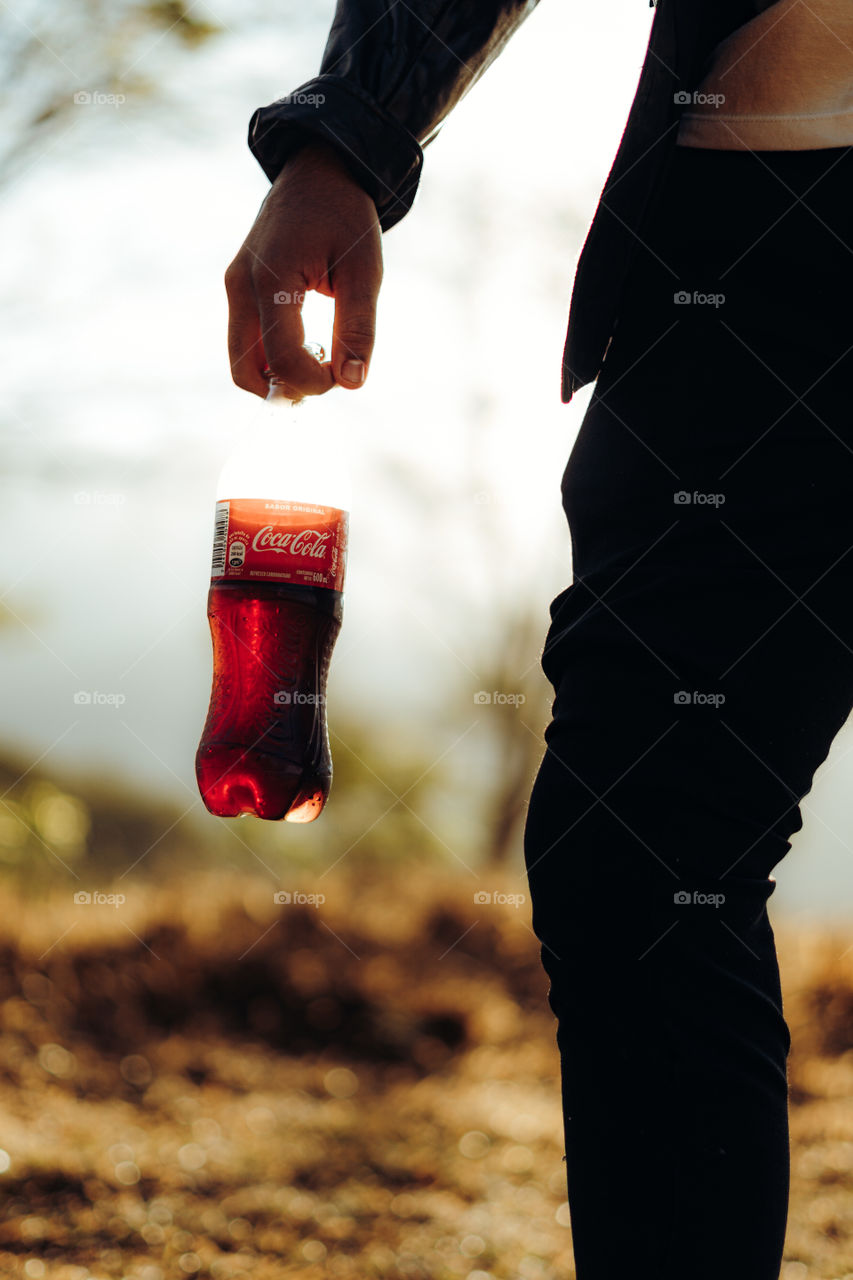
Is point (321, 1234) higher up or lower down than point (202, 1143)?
lower down

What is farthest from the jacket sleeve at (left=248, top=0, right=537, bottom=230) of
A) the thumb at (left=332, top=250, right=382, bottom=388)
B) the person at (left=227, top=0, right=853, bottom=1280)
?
the person at (left=227, top=0, right=853, bottom=1280)

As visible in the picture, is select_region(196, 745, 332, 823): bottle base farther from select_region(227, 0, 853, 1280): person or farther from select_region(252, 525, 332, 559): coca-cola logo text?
select_region(227, 0, 853, 1280): person

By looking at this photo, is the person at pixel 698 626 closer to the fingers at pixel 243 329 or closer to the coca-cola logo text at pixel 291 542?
the fingers at pixel 243 329

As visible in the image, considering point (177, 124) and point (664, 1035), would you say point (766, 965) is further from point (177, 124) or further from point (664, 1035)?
point (177, 124)

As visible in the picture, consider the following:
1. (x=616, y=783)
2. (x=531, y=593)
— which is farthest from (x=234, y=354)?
(x=531, y=593)

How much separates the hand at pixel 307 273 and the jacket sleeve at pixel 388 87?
1.2 inches

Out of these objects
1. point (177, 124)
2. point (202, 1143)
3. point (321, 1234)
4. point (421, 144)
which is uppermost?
Result: point (177, 124)

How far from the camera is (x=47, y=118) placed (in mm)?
4305

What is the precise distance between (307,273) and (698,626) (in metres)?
0.52

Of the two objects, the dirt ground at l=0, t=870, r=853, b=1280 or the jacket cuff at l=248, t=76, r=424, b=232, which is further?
the dirt ground at l=0, t=870, r=853, b=1280

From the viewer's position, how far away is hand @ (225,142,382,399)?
1.00 meters

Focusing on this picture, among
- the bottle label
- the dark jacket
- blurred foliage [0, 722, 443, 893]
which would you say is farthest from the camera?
blurred foliage [0, 722, 443, 893]

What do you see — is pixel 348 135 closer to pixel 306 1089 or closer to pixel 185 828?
pixel 306 1089

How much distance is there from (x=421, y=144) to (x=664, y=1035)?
3.09ft
